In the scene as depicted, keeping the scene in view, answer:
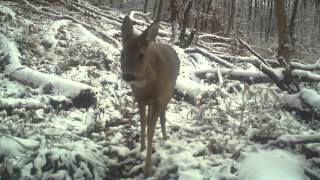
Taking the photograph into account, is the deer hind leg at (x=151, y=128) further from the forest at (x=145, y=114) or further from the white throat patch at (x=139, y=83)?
the white throat patch at (x=139, y=83)

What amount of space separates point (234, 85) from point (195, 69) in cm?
125

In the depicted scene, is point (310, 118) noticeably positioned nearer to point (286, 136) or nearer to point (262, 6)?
point (286, 136)

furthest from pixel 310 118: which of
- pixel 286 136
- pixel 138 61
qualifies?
pixel 138 61

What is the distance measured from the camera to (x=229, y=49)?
14711mm

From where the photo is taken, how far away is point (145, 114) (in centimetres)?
601

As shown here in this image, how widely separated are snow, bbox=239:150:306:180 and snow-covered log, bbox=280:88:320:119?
1383 millimetres

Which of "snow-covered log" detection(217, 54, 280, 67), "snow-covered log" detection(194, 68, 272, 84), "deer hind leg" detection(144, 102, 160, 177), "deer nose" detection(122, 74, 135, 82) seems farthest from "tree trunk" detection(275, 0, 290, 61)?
"deer nose" detection(122, 74, 135, 82)

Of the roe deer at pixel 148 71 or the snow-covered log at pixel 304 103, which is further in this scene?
the snow-covered log at pixel 304 103

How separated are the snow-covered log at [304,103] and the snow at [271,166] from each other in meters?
1.38

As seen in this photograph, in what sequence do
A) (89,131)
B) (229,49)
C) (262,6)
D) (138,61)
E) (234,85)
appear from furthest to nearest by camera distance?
(262,6), (229,49), (234,85), (89,131), (138,61)

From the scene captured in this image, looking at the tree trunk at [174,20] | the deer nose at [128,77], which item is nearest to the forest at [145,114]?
the deer nose at [128,77]

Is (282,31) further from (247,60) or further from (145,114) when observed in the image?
(145,114)

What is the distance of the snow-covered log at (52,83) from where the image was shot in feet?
24.4

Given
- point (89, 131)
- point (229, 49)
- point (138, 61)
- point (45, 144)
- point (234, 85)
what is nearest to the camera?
point (138, 61)
